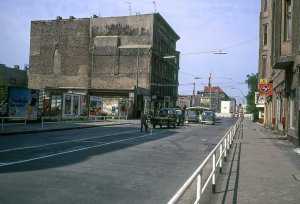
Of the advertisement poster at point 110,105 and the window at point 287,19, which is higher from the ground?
the window at point 287,19

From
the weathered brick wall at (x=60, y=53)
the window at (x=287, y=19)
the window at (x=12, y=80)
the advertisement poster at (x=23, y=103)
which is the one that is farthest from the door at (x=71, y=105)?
the window at (x=12, y=80)

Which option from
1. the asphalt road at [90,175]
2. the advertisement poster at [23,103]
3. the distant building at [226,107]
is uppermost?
the distant building at [226,107]

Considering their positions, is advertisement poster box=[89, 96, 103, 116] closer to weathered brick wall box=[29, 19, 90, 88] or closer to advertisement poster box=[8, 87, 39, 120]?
advertisement poster box=[8, 87, 39, 120]

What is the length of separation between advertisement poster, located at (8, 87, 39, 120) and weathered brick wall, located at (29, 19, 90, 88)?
30.7 metres

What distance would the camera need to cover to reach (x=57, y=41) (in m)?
58.1

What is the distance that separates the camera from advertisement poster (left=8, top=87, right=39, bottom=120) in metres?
23.1

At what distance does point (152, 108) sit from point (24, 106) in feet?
115

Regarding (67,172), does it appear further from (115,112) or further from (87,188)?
(115,112)

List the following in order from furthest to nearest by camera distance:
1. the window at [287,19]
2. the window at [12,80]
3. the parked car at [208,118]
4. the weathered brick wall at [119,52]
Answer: the window at [12,80]
the weathered brick wall at [119,52]
the parked car at [208,118]
the window at [287,19]

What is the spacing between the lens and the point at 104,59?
5525cm

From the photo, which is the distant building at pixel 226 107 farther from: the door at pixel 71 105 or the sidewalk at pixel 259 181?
the sidewalk at pixel 259 181

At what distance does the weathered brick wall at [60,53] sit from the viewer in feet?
186

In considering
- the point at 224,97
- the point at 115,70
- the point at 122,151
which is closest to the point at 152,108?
the point at 115,70

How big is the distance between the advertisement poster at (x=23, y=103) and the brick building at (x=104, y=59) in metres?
24.8
